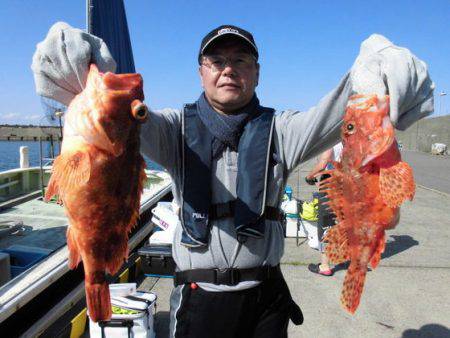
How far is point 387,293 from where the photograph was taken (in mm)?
4980

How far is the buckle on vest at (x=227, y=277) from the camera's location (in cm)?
232

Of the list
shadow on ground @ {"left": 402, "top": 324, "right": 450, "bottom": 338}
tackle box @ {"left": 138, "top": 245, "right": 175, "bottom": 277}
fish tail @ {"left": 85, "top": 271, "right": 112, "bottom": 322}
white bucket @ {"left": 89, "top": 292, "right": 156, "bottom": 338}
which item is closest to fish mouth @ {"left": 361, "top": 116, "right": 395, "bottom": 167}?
fish tail @ {"left": 85, "top": 271, "right": 112, "bottom": 322}

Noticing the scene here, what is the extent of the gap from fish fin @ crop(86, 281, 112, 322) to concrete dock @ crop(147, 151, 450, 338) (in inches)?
93.5

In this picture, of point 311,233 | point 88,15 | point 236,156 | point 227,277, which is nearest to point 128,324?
point 227,277

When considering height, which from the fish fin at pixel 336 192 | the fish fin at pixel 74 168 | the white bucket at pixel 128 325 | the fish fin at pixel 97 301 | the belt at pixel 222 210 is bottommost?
the white bucket at pixel 128 325

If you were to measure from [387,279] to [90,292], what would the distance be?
4.82 meters

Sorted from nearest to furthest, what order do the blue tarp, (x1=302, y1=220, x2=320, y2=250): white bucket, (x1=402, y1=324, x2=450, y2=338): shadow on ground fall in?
1. (x1=402, y1=324, x2=450, y2=338): shadow on ground
2. the blue tarp
3. (x1=302, y1=220, x2=320, y2=250): white bucket

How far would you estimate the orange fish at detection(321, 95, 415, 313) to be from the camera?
6.51 ft

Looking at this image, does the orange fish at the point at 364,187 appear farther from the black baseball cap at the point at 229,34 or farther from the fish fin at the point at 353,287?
the black baseball cap at the point at 229,34

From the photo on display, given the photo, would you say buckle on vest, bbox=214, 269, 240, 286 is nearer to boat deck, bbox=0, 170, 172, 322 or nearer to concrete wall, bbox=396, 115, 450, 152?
boat deck, bbox=0, 170, 172, 322

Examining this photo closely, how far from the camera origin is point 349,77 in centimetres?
208

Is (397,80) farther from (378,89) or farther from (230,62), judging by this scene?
(230,62)

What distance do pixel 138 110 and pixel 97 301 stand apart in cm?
108

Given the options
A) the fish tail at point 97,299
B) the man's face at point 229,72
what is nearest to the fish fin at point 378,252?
the man's face at point 229,72
